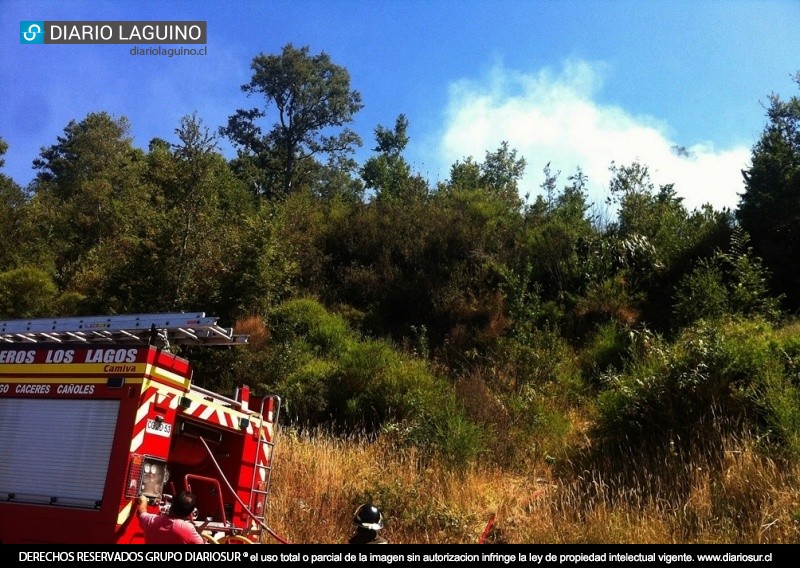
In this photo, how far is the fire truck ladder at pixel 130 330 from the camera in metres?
6.82

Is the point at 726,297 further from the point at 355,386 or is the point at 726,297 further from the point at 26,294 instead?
the point at 26,294

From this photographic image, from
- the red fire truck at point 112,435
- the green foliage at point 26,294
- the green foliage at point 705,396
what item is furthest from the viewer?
the green foliage at point 26,294

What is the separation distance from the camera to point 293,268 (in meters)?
18.5

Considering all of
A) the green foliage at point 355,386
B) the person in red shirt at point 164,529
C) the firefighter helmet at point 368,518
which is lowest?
the person in red shirt at point 164,529

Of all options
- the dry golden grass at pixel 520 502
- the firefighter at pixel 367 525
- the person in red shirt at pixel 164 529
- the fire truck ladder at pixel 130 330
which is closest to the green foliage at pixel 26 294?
the dry golden grass at pixel 520 502

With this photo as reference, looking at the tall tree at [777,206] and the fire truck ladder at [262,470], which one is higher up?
the tall tree at [777,206]

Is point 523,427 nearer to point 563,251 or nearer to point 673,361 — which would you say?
point 673,361

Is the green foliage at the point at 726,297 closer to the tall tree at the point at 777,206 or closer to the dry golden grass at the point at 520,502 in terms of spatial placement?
the tall tree at the point at 777,206

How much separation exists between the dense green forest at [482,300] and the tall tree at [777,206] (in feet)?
0.21

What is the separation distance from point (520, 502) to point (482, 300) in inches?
436

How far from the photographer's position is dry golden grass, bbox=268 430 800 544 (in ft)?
24.2

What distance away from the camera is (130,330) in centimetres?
701

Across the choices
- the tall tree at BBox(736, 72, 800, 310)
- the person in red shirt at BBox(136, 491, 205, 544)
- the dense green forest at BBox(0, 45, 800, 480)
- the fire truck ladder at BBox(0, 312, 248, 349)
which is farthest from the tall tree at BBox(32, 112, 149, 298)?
the tall tree at BBox(736, 72, 800, 310)
